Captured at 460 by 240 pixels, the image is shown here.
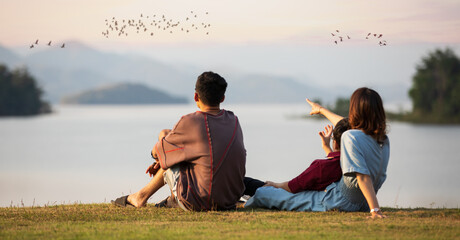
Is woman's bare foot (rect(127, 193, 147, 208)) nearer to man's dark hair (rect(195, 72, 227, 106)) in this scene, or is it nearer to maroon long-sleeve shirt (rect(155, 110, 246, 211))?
maroon long-sleeve shirt (rect(155, 110, 246, 211))

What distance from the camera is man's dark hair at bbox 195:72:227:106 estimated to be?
564cm

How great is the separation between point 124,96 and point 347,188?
145 metres

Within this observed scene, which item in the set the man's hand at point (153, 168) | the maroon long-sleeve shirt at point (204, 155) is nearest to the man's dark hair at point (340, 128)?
the maroon long-sleeve shirt at point (204, 155)

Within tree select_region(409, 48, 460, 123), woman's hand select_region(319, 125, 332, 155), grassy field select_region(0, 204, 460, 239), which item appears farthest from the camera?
tree select_region(409, 48, 460, 123)

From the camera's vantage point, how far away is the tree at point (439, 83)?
4828 centimetres

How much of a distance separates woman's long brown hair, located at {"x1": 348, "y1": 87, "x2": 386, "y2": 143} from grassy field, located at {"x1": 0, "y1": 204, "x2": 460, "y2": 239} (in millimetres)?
809

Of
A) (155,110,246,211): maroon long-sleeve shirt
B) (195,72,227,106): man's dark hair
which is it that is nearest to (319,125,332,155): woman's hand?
(155,110,246,211): maroon long-sleeve shirt

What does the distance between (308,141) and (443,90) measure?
12.2 meters

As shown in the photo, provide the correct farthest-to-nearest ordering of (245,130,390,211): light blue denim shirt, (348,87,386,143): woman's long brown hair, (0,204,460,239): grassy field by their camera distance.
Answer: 1. (245,130,390,211): light blue denim shirt
2. (348,87,386,143): woman's long brown hair
3. (0,204,460,239): grassy field

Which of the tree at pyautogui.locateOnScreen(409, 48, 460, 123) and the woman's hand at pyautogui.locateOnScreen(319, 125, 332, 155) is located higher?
the tree at pyautogui.locateOnScreen(409, 48, 460, 123)

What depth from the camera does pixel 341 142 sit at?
5543mm

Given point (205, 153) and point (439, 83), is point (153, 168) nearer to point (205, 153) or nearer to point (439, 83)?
point (205, 153)

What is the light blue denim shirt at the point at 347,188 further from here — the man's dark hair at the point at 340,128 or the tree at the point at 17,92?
the tree at the point at 17,92

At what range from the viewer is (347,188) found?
5730 mm
